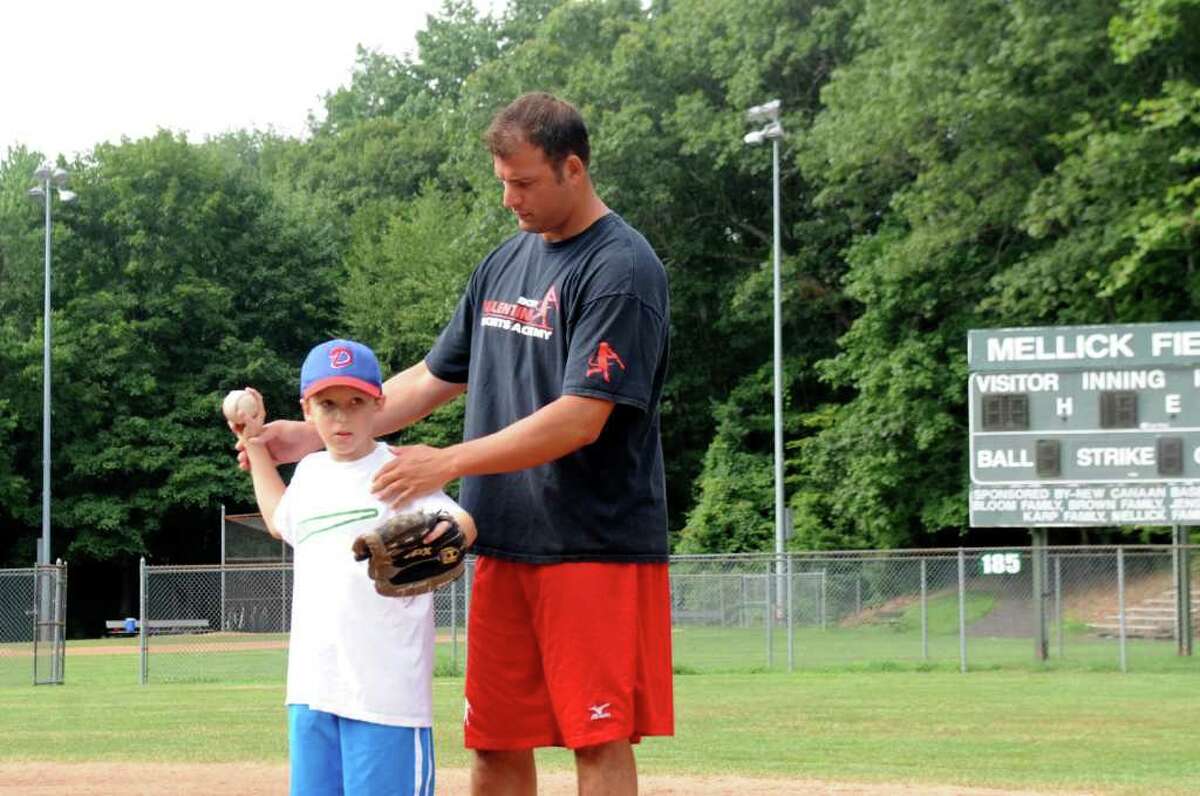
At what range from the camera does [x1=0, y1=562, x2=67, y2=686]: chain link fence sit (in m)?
23.5

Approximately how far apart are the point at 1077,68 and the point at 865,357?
29.0ft

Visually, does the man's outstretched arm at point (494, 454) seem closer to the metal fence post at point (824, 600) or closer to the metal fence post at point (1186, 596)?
the metal fence post at point (1186, 596)

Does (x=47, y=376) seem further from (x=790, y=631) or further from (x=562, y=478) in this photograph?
(x=562, y=478)

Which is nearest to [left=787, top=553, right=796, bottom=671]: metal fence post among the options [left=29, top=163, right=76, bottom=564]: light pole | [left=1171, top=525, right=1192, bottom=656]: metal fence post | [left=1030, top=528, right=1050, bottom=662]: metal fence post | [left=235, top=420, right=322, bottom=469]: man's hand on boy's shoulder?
[left=1030, top=528, right=1050, bottom=662]: metal fence post

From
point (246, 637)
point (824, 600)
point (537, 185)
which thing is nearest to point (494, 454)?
point (537, 185)

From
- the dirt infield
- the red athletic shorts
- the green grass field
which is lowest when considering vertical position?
the green grass field

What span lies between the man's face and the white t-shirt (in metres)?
0.78

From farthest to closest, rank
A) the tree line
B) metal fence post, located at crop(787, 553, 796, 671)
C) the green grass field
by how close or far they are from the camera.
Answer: the tree line, metal fence post, located at crop(787, 553, 796, 671), the green grass field

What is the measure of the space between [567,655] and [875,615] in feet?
73.7

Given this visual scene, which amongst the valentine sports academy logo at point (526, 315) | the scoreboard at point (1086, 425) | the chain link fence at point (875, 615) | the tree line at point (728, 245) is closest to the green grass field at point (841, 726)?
the chain link fence at point (875, 615)

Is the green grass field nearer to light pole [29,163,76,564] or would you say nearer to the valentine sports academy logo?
the valentine sports academy logo

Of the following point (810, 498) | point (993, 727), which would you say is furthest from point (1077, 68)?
point (993, 727)

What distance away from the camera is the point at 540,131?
471 centimetres

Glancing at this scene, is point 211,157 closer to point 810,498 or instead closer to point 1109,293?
point 810,498
